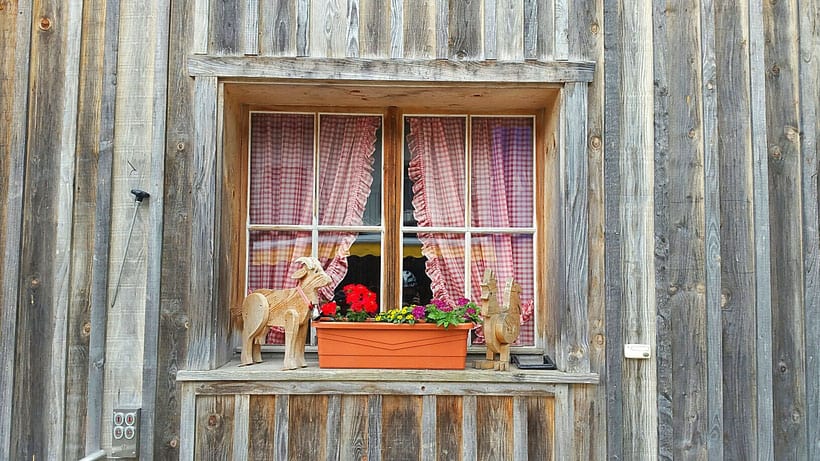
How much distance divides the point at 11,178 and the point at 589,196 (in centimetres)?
264

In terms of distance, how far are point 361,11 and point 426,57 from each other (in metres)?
0.37

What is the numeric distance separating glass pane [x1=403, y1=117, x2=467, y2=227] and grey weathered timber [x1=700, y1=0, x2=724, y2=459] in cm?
116

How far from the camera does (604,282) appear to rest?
315 centimetres

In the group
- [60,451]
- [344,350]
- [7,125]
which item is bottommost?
[60,451]

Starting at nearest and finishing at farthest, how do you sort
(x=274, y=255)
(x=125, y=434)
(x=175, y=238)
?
1. (x=125, y=434)
2. (x=175, y=238)
3. (x=274, y=255)

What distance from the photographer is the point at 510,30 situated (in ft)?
10.5

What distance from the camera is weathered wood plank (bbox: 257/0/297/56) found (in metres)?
3.17

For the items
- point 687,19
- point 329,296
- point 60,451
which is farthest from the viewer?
point 329,296

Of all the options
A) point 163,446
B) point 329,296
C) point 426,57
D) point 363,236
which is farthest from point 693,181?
point 163,446

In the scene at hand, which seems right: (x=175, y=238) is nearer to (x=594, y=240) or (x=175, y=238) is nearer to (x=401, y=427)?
(x=401, y=427)

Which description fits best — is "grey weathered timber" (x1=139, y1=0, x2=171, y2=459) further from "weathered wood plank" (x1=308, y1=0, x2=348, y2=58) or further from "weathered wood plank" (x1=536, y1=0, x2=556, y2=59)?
"weathered wood plank" (x1=536, y1=0, x2=556, y2=59)

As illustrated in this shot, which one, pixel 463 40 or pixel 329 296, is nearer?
pixel 463 40

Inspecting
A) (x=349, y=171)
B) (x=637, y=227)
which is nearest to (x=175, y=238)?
(x=349, y=171)

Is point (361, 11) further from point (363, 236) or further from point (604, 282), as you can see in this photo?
point (604, 282)
